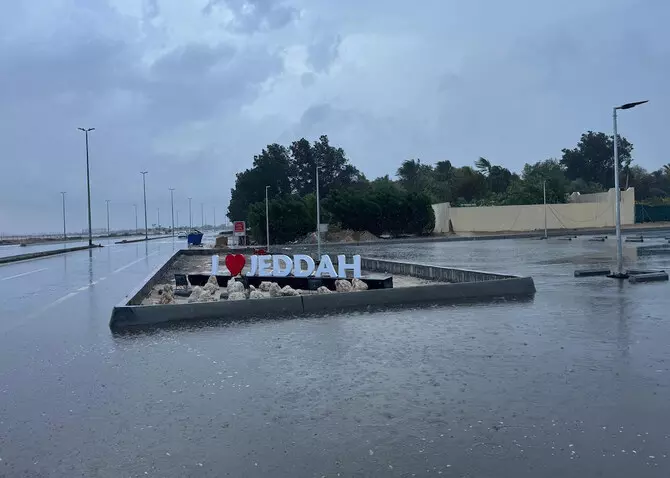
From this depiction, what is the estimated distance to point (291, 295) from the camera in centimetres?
1558

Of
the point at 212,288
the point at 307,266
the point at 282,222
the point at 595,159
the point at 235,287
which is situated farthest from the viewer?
the point at 595,159

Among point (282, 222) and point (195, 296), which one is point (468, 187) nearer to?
point (282, 222)

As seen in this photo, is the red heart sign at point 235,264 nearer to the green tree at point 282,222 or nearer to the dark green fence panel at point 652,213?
the green tree at point 282,222

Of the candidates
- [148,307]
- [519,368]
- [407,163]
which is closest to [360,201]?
[407,163]

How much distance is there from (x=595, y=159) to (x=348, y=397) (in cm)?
10676

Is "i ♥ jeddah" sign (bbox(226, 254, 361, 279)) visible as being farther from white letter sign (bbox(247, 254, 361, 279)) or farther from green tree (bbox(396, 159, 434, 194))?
green tree (bbox(396, 159, 434, 194))

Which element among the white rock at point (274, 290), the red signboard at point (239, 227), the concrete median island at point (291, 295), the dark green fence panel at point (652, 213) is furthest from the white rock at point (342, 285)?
the dark green fence panel at point (652, 213)

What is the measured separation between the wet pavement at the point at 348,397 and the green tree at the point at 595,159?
98.6 metres

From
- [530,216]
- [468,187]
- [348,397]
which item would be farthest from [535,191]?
[348,397]

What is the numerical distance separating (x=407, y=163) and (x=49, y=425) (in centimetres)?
9815

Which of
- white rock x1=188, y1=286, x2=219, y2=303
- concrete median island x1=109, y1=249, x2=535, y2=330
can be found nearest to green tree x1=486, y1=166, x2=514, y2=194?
concrete median island x1=109, y1=249, x2=535, y2=330

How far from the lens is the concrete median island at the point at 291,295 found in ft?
41.7

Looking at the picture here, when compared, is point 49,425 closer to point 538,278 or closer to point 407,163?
point 538,278

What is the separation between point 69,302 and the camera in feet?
53.6
